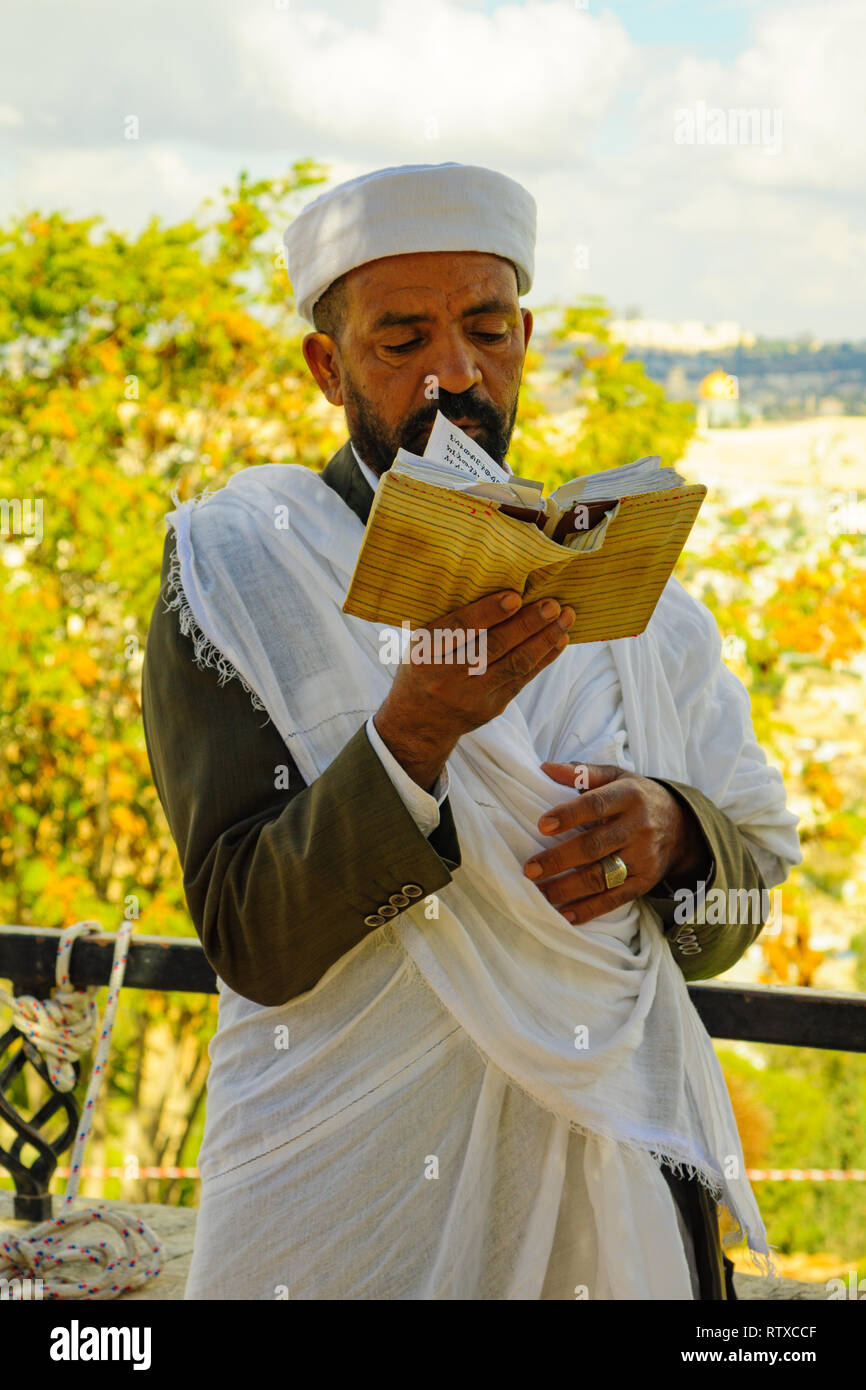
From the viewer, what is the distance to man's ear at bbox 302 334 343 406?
6.75ft

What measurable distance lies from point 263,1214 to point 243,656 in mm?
726

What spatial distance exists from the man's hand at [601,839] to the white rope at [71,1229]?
1139 mm

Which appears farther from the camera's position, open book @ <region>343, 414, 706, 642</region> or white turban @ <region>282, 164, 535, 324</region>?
white turban @ <region>282, 164, 535, 324</region>

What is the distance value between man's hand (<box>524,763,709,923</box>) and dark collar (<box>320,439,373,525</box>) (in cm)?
47

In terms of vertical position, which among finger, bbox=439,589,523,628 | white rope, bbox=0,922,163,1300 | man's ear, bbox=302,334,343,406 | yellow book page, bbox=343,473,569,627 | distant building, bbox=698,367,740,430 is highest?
distant building, bbox=698,367,740,430

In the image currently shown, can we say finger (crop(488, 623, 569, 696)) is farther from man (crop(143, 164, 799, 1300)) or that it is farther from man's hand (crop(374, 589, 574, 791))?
man (crop(143, 164, 799, 1300))


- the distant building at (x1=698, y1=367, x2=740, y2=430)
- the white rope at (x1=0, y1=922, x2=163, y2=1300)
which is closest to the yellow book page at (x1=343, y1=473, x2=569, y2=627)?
the white rope at (x1=0, y1=922, x2=163, y2=1300)

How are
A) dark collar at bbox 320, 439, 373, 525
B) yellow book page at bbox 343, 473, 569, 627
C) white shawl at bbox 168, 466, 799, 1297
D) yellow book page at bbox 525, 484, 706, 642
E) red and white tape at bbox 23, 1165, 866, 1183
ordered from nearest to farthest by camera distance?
yellow book page at bbox 343, 473, 569, 627, yellow book page at bbox 525, 484, 706, 642, white shawl at bbox 168, 466, 799, 1297, dark collar at bbox 320, 439, 373, 525, red and white tape at bbox 23, 1165, 866, 1183

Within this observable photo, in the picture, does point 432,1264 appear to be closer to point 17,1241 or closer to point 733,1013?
point 733,1013

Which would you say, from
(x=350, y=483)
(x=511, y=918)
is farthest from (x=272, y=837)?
(x=350, y=483)

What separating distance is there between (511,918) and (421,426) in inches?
26.9

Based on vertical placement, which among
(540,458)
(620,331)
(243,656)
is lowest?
(243,656)

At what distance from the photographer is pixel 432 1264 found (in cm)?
175
